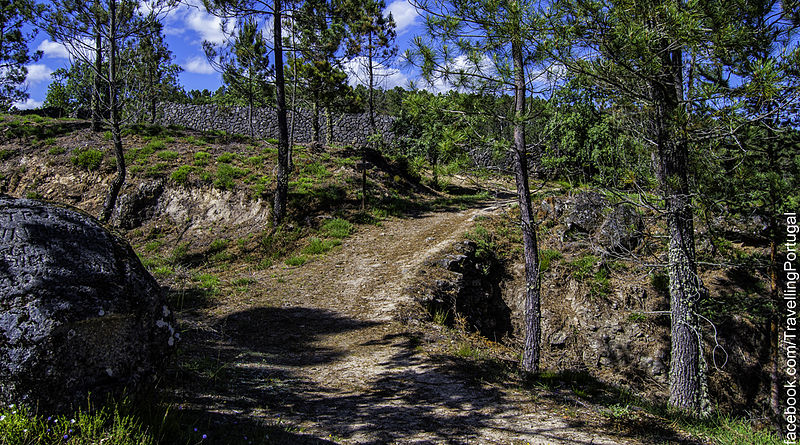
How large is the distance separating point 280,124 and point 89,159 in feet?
28.7

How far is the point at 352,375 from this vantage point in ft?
17.2

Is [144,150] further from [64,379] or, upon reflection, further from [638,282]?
[638,282]

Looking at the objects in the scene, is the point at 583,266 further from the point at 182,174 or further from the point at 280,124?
the point at 182,174

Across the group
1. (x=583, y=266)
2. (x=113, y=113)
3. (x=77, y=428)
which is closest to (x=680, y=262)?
(x=583, y=266)

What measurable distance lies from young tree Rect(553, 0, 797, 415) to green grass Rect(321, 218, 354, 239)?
849 cm

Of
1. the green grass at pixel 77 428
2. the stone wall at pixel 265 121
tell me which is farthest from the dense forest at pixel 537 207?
the stone wall at pixel 265 121

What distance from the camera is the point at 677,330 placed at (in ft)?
18.5

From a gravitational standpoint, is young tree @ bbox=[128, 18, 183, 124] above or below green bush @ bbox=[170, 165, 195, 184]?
above

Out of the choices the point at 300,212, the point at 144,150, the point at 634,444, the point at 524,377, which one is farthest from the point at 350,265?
the point at 144,150

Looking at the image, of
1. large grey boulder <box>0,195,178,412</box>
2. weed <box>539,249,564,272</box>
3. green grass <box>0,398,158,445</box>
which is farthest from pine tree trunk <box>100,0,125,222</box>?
weed <box>539,249,564,272</box>

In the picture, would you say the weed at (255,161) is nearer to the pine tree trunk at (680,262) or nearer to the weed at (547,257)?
the weed at (547,257)

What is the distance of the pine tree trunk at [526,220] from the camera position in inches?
218

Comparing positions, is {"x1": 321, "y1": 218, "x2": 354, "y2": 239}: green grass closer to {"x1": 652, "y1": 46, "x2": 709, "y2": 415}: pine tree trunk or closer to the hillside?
the hillside

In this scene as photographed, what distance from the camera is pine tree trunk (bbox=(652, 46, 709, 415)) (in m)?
5.38
